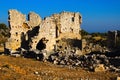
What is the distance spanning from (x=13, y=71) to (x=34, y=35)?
18.6 metres

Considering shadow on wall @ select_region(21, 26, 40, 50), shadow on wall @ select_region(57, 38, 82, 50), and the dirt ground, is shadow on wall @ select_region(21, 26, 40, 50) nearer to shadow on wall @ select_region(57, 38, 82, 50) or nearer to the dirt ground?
shadow on wall @ select_region(57, 38, 82, 50)

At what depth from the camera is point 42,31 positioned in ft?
132

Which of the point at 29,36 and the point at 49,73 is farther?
the point at 29,36

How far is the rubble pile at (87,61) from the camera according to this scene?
92.0 feet

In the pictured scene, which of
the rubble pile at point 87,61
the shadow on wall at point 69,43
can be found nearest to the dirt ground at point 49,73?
the rubble pile at point 87,61

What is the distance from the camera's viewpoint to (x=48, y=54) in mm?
34750

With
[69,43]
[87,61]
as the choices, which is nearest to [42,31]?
[69,43]

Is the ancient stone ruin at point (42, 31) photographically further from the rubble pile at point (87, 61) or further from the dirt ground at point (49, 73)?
the dirt ground at point (49, 73)

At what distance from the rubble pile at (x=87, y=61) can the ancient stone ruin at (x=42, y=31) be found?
677 cm

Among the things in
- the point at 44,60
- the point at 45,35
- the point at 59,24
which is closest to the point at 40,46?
the point at 45,35

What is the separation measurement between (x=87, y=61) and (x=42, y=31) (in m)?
11.0

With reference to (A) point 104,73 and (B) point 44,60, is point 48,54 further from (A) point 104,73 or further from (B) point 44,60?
(A) point 104,73

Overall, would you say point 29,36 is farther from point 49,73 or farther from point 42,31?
point 49,73

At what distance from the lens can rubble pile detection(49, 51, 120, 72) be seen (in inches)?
1104
